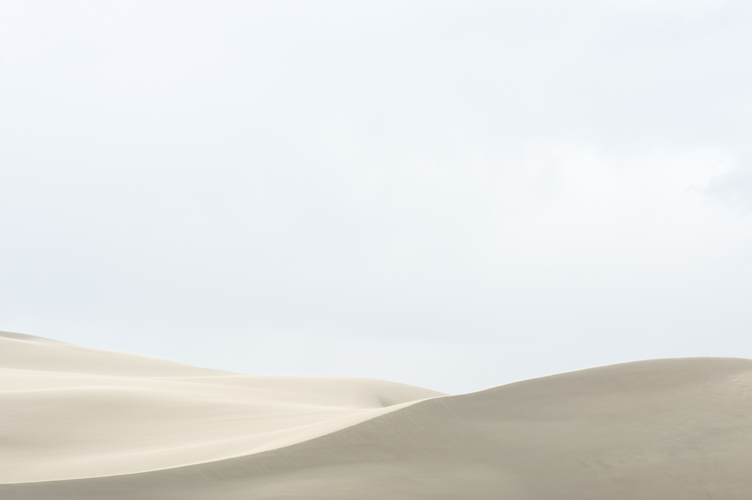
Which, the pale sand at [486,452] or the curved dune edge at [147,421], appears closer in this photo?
the pale sand at [486,452]

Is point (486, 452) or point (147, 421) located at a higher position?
point (147, 421)

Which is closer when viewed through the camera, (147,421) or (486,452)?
(486,452)

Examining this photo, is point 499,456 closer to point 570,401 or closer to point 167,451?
point 570,401

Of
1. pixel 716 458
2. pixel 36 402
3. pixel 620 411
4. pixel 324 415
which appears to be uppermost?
pixel 36 402

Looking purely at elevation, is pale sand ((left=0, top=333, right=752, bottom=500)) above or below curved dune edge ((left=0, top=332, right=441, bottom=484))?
below

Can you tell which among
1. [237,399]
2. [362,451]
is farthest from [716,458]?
[237,399]

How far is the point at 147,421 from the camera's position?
25.0ft

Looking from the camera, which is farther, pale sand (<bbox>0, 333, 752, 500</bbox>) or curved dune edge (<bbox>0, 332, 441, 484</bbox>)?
curved dune edge (<bbox>0, 332, 441, 484</bbox>)

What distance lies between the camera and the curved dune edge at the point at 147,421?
5.50 metres

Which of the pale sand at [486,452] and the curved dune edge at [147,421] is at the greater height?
the curved dune edge at [147,421]

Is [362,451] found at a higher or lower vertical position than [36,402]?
lower

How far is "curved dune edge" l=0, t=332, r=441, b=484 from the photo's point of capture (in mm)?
5504

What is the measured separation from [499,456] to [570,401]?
2.74 ft

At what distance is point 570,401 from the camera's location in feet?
18.3
